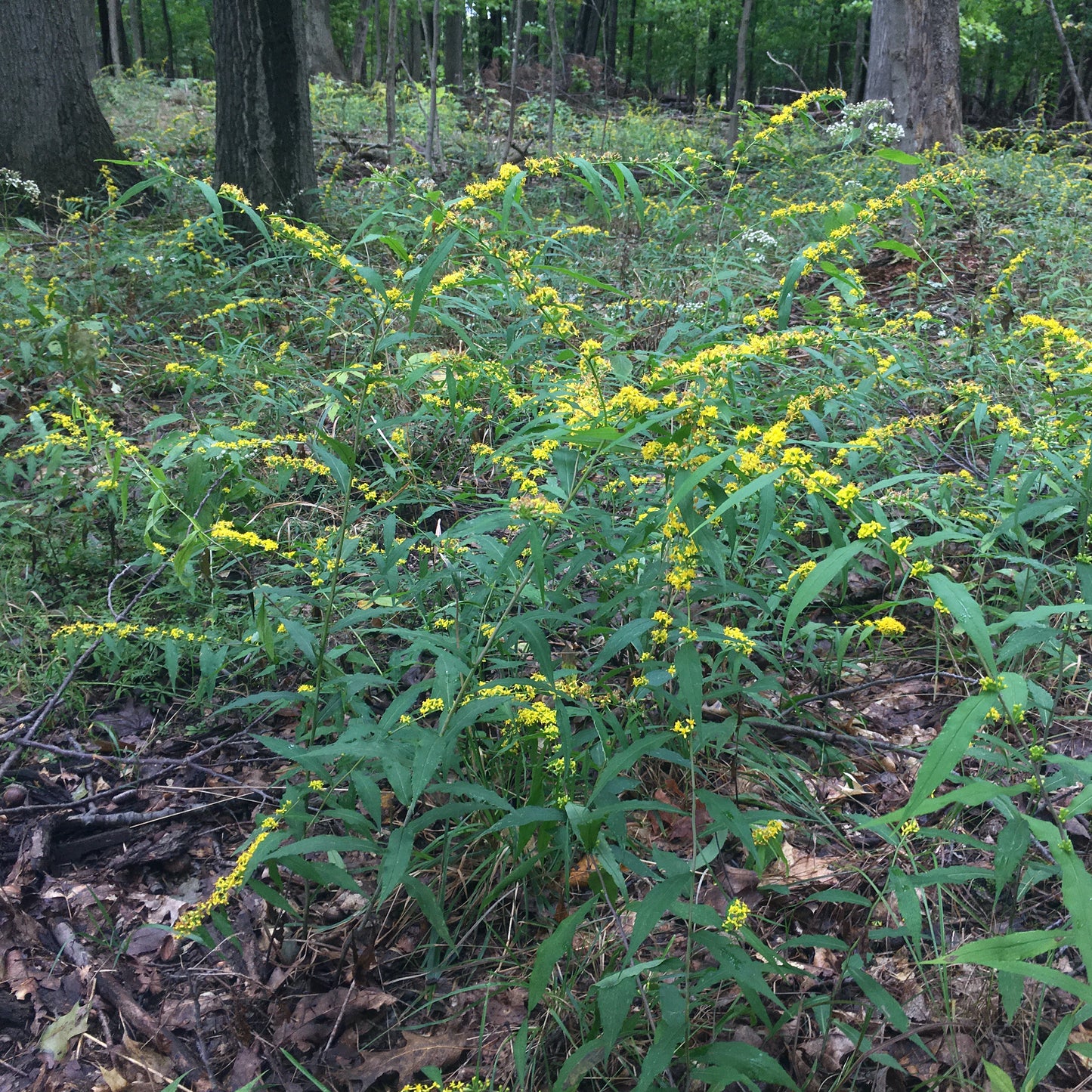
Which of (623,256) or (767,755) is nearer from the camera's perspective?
(767,755)

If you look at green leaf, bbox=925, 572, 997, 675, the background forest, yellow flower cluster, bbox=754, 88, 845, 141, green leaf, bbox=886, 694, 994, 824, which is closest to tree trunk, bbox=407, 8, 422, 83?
the background forest

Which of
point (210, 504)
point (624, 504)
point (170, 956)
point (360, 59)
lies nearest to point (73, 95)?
point (210, 504)

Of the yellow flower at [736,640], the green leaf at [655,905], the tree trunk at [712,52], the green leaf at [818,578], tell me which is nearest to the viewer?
the green leaf at [818,578]

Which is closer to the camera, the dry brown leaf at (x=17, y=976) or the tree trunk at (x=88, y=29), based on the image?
the dry brown leaf at (x=17, y=976)

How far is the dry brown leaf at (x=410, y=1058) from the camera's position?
65.2 inches

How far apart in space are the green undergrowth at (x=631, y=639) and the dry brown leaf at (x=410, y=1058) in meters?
0.08

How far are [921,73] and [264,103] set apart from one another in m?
4.73

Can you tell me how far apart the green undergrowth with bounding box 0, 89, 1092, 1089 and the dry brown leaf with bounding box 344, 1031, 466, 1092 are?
0.26 ft

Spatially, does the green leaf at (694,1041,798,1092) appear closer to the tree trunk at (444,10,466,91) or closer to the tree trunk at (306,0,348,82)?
the tree trunk at (306,0,348,82)

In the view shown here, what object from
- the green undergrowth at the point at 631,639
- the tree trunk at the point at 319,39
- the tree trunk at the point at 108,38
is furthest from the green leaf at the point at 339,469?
the tree trunk at the point at 108,38

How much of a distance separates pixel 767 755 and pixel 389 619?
1225mm

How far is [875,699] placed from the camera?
2.53 metres

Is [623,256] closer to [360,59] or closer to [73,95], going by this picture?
[73,95]

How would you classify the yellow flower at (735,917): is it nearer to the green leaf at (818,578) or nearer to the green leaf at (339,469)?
the green leaf at (818,578)
